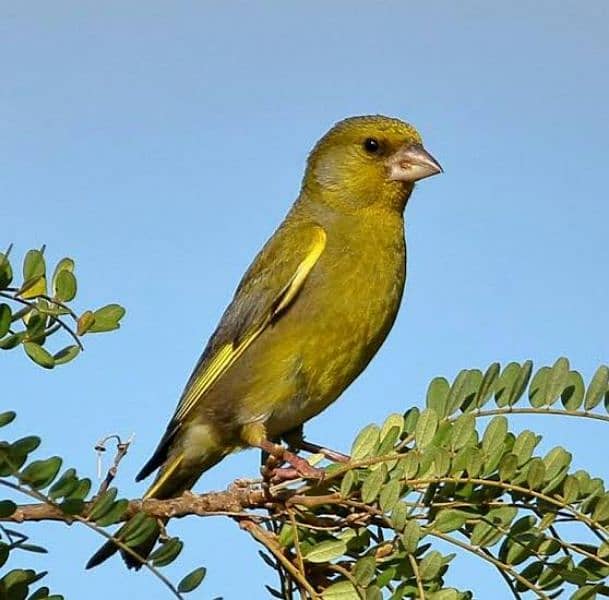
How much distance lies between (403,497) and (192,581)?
0.46 metres

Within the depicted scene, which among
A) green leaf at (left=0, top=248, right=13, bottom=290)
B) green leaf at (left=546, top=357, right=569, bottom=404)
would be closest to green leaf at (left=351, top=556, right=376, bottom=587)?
green leaf at (left=546, top=357, right=569, bottom=404)

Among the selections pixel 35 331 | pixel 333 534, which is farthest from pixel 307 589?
pixel 35 331

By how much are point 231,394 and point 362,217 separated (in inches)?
35.7

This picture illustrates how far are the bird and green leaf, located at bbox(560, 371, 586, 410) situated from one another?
1.56m

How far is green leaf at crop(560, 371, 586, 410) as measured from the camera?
2.55m

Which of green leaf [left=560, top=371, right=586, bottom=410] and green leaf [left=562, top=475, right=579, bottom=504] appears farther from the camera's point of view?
green leaf [left=560, top=371, right=586, bottom=410]

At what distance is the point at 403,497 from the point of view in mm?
2371

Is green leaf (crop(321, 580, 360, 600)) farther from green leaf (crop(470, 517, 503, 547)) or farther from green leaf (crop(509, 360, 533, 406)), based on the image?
green leaf (crop(509, 360, 533, 406))

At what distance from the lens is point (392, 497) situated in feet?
7.54

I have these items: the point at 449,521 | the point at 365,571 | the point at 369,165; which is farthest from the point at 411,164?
the point at 365,571

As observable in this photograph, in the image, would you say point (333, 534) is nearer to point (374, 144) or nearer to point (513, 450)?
point (513, 450)

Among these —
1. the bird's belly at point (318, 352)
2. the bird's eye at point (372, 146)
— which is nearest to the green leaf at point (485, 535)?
the bird's belly at point (318, 352)

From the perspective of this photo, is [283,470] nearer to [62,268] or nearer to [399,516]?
[399,516]

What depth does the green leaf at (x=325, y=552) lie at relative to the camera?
2377mm
